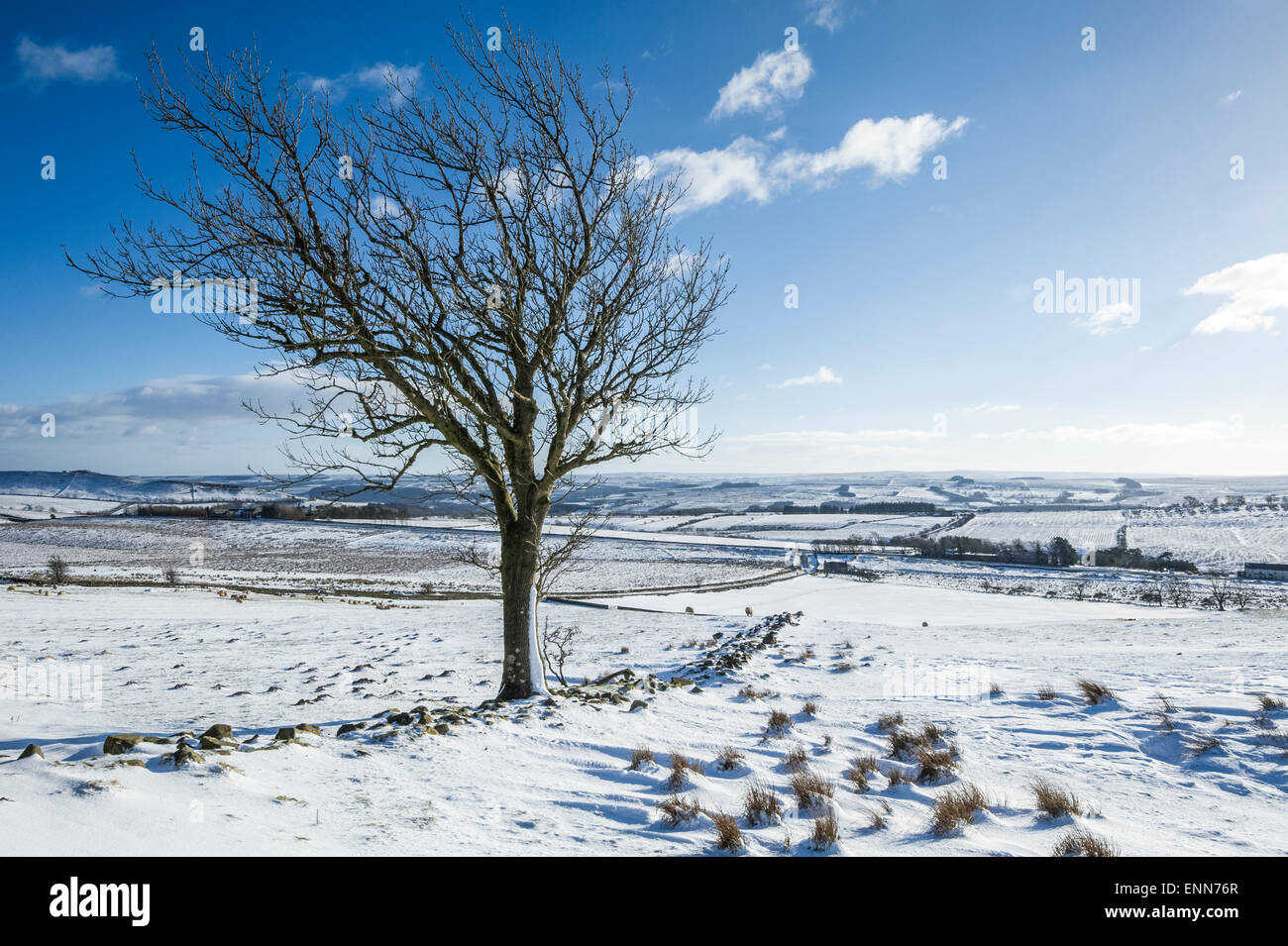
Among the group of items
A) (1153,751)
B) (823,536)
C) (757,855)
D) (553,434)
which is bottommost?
(823,536)

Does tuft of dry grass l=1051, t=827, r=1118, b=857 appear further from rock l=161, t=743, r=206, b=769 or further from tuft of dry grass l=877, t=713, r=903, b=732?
rock l=161, t=743, r=206, b=769

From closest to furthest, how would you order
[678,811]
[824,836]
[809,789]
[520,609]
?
[824,836], [678,811], [809,789], [520,609]

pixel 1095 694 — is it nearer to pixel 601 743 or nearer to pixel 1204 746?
pixel 1204 746

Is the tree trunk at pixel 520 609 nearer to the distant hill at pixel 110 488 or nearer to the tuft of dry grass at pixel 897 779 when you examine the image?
the tuft of dry grass at pixel 897 779

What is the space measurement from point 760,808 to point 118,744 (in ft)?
16.1

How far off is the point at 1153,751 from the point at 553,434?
25.2 feet

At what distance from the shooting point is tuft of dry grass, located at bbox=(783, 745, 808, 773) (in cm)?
574

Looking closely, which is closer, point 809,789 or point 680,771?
point 809,789

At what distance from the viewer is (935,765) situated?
5.64 metres

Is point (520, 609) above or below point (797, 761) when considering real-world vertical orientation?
above

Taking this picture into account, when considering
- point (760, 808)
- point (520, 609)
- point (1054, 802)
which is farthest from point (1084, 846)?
point (520, 609)
